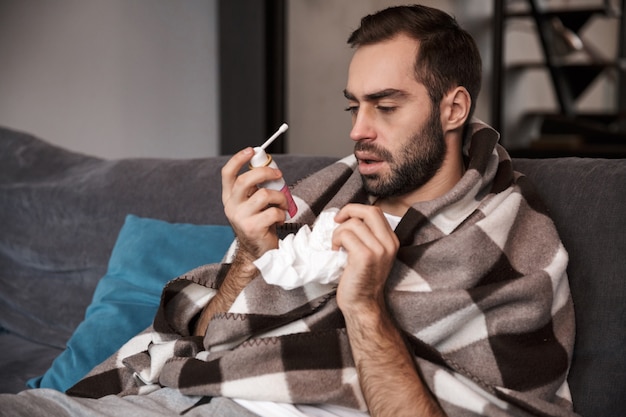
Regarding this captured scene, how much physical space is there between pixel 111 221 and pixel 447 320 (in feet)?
3.78

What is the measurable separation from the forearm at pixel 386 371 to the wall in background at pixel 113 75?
2762 millimetres

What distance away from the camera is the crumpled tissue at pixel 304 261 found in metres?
1.29

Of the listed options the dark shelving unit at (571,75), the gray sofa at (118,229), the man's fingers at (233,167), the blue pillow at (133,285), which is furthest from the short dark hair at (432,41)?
the dark shelving unit at (571,75)

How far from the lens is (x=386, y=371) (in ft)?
4.21

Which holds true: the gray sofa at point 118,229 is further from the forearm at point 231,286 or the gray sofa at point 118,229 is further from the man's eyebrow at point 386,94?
the forearm at point 231,286

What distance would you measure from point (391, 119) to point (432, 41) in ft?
0.58

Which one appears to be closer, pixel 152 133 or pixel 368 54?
pixel 368 54

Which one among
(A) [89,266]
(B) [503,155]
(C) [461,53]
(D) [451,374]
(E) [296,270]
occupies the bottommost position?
(A) [89,266]

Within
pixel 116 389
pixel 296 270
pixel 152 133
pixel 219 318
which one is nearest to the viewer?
pixel 296 270

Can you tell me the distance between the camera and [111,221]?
221cm

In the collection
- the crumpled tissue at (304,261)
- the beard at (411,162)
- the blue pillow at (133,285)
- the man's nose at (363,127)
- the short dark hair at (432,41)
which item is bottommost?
the blue pillow at (133,285)

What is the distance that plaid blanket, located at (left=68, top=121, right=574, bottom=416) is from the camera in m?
1.34

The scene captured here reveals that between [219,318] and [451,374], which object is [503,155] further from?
[219,318]

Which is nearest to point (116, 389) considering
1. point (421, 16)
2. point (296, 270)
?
point (296, 270)
